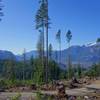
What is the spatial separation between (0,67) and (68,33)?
6015 centimetres

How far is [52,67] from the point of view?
106 m

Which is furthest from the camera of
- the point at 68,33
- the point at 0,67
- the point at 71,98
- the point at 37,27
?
the point at 0,67

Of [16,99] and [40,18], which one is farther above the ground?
[40,18]

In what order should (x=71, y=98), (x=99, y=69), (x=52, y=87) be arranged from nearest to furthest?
1. (x=71, y=98)
2. (x=52, y=87)
3. (x=99, y=69)

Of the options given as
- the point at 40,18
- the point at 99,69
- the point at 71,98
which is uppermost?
the point at 40,18

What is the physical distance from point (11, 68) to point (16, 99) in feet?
322

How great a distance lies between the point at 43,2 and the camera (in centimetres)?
5766

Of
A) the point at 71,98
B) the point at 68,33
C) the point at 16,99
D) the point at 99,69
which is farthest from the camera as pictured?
the point at 68,33

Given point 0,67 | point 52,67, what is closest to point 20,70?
point 0,67

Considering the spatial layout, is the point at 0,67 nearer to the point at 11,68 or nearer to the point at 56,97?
the point at 11,68

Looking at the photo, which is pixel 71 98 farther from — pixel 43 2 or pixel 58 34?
pixel 58 34

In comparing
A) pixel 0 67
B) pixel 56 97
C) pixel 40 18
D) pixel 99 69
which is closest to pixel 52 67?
pixel 99 69

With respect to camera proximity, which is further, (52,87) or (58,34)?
(58,34)

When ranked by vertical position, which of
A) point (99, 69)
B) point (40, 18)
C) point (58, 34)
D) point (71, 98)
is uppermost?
point (58, 34)
